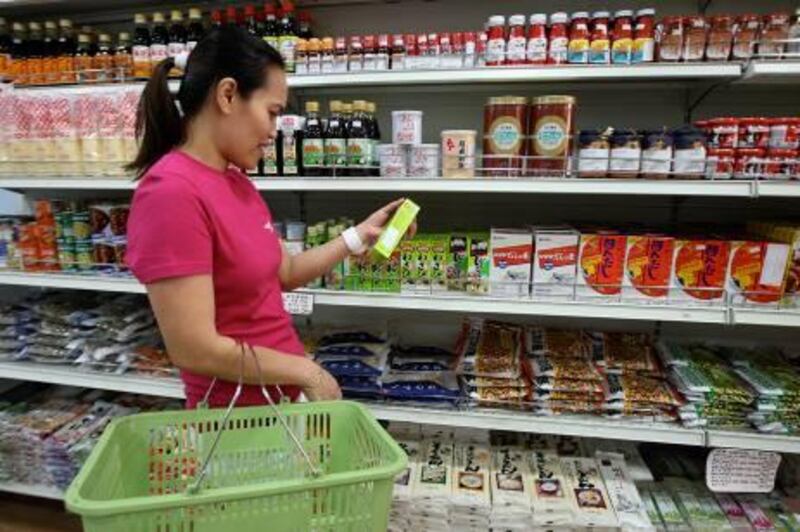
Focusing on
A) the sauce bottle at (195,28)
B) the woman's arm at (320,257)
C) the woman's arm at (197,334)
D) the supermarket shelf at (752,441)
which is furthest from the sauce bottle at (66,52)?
the supermarket shelf at (752,441)

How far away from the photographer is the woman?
0.93 meters

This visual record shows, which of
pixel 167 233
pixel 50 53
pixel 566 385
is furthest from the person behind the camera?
pixel 50 53

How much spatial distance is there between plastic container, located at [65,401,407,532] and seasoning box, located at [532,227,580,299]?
789 millimetres

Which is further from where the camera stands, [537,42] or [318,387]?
[537,42]

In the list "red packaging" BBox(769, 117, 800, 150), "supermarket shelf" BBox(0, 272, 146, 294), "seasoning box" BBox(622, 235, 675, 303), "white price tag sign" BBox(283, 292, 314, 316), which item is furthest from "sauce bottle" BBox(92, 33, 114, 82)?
"red packaging" BBox(769, 117, 800, 150)

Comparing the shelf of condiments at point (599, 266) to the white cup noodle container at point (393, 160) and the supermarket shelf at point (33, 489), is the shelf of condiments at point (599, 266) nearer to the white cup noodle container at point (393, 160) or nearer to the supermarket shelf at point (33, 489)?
the white cup noodle container at point (393, 160)

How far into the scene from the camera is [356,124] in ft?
5.35

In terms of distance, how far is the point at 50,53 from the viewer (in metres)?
2.00

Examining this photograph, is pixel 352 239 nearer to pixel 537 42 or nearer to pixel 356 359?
pixel 356 359

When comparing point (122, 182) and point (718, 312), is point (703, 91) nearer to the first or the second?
point (718, 312)

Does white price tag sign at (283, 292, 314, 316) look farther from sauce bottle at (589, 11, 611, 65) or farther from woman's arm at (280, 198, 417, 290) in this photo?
sauce bottle at (589, 11, 611, 65)

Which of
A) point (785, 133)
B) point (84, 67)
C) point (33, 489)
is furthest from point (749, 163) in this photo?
point (33, 489)

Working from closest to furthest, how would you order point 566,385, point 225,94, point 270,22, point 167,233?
point 167,233 → point 225,94 → point 566,385 → point 270,22

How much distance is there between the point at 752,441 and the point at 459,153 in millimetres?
1176
